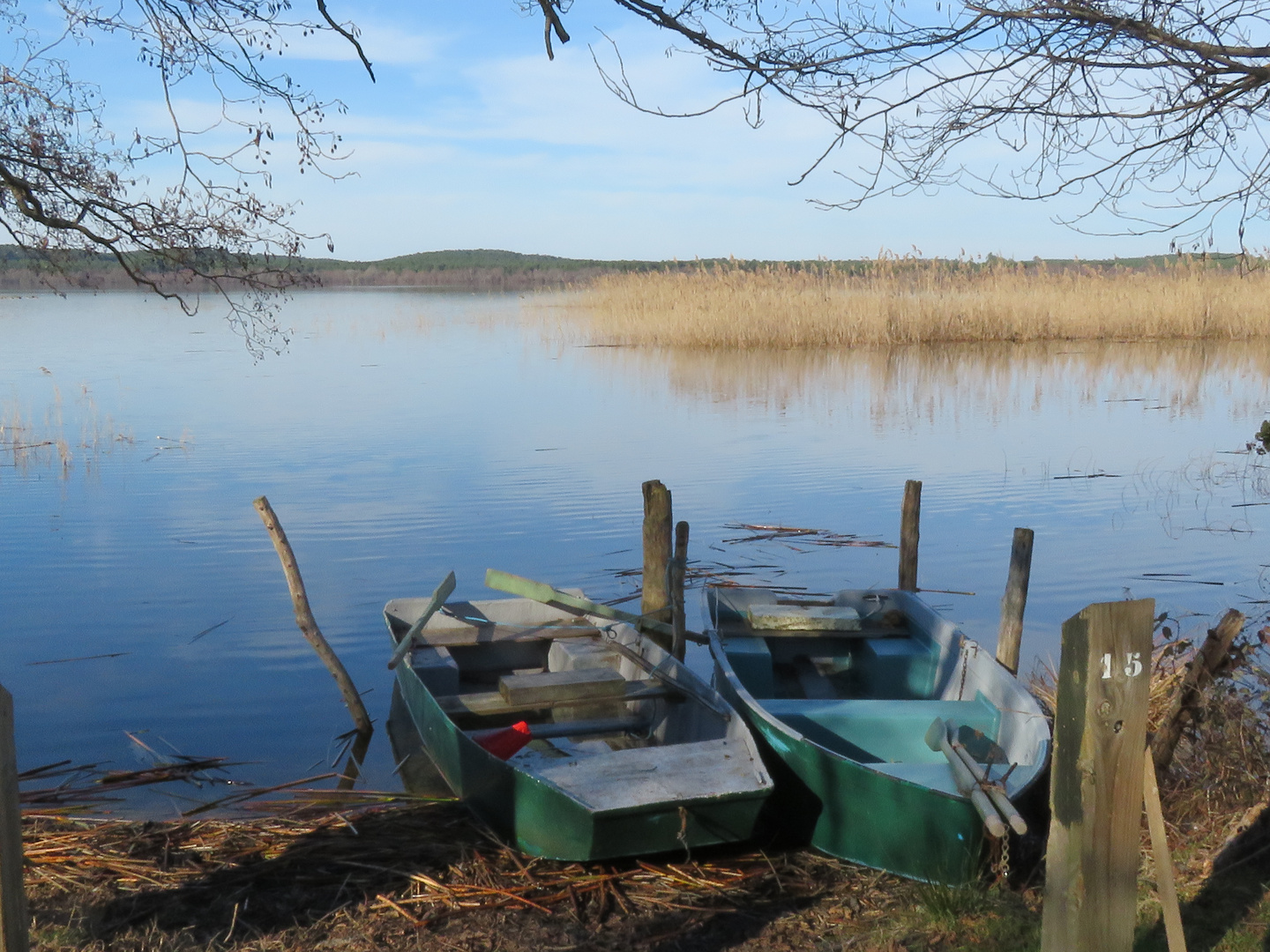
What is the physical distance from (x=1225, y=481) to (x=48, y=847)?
14284mm

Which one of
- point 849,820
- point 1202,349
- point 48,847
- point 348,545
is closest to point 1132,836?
point 849,820

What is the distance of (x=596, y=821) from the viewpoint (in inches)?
190

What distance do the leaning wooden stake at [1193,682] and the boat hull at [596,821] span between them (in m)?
1.82

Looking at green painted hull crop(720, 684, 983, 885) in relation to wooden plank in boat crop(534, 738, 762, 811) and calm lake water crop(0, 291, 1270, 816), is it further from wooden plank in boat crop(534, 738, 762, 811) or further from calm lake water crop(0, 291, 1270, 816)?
calm lake water crop(0, 291, 1270, 816)

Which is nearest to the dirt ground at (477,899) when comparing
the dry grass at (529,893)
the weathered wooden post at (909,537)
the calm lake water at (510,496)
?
the dry grass at (529,893)

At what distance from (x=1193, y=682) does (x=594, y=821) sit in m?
2.62

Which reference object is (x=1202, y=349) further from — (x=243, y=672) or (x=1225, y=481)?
(x=243, y=672)

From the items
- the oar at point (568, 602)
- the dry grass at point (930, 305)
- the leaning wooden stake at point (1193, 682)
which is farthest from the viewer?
the dry grass at point (930, 305)

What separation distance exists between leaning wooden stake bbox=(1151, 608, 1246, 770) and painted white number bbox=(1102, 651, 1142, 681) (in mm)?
1907

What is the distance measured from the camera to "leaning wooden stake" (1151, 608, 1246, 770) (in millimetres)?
4691

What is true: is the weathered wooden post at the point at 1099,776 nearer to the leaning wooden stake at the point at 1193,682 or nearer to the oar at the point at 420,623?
the leaning wooden stake at the point at 1193,682

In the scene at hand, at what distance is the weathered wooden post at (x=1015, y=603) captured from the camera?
23.2ft

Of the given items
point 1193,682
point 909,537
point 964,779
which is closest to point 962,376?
point 909,537

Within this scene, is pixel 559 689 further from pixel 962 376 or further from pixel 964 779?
pixel 962 376
